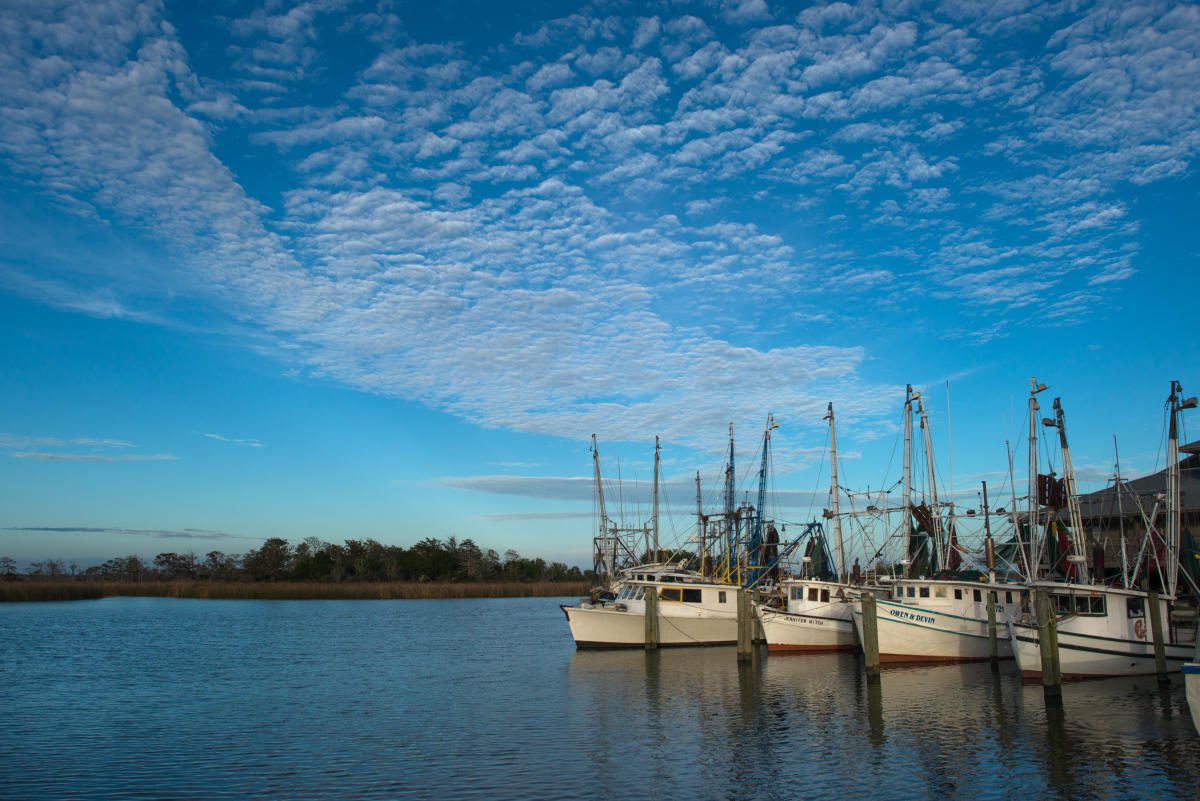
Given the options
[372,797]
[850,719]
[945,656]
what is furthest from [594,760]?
[945,656]

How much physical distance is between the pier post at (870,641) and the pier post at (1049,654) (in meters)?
7.19

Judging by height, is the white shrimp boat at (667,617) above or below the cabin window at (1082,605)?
below

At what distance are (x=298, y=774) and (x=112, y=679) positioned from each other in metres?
21.6

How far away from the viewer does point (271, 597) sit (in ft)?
350

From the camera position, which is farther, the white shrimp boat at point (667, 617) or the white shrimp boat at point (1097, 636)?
the white shrimp boat at point (667, 617)

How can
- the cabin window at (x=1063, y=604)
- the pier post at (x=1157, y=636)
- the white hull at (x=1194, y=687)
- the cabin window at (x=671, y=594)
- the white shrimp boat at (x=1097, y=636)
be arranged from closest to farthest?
the white hull at (x=1194, y=687) → the pier post at (x=1157, y=636) → the white shrimp boat at (x=1097, y=636) → the cabin window at (x=1063, y=604) → the cabin window at (x=671, y=594)

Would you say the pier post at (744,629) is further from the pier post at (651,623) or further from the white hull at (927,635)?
the pier post at (651,623)

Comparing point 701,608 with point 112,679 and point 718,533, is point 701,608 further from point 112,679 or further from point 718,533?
point 112,679

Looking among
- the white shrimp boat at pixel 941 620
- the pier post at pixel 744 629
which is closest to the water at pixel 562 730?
the pier post at pixel 744 629

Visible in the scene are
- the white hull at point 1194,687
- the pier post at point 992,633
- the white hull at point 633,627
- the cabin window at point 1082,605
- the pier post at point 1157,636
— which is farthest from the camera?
the white hull at point 633,627

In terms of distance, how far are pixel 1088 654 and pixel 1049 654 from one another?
18.5 feet

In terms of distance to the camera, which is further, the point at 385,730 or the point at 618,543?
the point at 618,543

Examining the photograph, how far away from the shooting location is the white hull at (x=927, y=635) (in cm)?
3916

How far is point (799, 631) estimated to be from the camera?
151 feet
